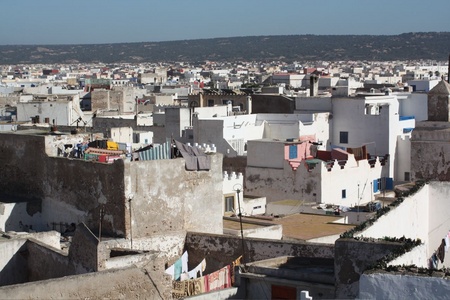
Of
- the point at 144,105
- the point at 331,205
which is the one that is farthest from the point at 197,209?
the point at 144,105

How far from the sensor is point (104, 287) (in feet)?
43.9

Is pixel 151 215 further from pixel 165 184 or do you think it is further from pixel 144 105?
pixel 144 105

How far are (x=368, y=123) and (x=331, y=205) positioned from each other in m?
8.29

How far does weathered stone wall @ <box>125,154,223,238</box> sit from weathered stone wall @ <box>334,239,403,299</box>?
4868 millimetres

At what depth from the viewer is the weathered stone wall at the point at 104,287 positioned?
41.2 ft

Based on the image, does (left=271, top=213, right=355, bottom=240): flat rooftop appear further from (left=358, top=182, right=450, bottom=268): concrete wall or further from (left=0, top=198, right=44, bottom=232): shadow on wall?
(left=0, top=198, right=44, bottom=232): shadow on wall

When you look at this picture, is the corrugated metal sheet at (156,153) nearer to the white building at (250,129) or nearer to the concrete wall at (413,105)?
the white building at (250,129)

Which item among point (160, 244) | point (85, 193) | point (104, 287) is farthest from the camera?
point (85, 193)

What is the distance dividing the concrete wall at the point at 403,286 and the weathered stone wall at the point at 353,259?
1189mm

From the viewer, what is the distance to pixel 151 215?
56.0ft

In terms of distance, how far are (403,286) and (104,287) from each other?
4.30 metres

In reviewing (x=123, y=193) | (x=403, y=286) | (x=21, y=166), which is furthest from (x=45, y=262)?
(x=403, y=286)

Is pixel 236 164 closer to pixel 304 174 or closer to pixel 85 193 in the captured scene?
pixel 304 174

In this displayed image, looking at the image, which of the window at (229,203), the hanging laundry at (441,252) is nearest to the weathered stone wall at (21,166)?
the window at (229,203)
